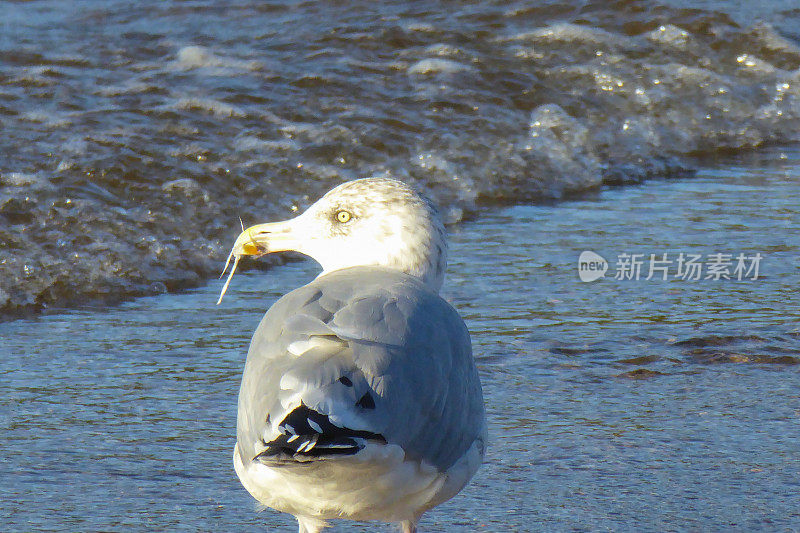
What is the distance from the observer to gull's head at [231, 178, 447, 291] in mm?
3488

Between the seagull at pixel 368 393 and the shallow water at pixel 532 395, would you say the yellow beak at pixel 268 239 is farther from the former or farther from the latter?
the shallow water at pixel 532 395

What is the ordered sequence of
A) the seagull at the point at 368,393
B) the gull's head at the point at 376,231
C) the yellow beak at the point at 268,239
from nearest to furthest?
1. the seagull at the point at 368,393
2. the gull's head at the point at 376,231
3. the yellow beak at the point at 268,239

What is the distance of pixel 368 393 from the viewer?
258cm

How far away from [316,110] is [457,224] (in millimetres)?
1605

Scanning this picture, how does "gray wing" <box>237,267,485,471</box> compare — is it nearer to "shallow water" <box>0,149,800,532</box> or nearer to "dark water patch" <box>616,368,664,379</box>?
"shallow water" <box>0,149,800,532</box>

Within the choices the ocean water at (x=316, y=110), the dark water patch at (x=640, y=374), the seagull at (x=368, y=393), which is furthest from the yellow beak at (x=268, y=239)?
the ocean water at (x=316, y=110)

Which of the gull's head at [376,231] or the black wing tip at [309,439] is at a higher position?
the gull's head at [376,231]

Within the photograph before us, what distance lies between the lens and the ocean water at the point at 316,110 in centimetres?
604

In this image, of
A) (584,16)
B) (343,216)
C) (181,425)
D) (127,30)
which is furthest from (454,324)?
(584,16)

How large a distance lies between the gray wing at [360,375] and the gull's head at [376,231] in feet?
0.70

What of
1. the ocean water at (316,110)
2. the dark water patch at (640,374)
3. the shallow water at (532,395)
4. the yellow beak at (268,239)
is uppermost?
the yellow beak at (268,239)

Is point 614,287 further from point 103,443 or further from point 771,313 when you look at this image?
point 103,443

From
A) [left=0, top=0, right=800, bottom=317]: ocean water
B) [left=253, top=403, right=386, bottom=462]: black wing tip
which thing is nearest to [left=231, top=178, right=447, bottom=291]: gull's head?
[left=253, top=403, right=386, bottom=462]: black wing tip

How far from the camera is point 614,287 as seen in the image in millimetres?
5582
